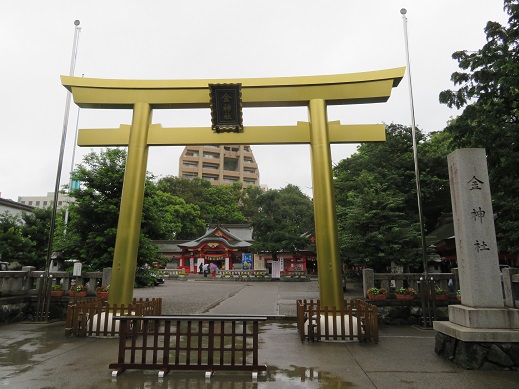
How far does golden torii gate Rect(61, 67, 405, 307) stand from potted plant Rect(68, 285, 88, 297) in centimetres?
326

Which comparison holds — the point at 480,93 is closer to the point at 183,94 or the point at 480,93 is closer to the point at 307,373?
the point at 183,94

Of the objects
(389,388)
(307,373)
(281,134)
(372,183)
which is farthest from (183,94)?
(372,183)

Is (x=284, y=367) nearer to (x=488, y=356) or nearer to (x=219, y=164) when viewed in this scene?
(x=488, y=356)

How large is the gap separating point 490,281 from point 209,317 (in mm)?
4849

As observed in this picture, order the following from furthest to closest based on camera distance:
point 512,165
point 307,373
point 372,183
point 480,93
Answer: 1. point 372,183
2. point 480,93
3. point 512,165
4. point 307,373

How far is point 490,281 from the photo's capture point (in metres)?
6.09

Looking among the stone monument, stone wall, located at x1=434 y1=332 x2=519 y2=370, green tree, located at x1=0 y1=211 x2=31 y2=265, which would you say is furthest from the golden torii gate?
green tree, located at x1=0 y1=211 x2=31 y2=265

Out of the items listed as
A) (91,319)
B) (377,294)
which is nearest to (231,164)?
(377,294)

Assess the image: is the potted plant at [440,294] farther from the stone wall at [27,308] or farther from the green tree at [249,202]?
the green tree at [249,202]

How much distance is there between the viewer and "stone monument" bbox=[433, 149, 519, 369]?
224 inches

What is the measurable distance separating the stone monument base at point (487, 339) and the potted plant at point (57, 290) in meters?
10.7

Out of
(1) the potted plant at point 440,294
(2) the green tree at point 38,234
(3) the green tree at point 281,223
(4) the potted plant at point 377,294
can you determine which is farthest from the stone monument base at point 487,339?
(3) the green tree at point 281,223

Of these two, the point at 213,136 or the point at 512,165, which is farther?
the point at 512,165

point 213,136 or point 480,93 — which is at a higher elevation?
point 480,93
